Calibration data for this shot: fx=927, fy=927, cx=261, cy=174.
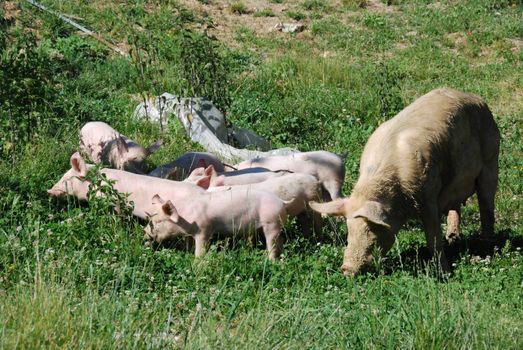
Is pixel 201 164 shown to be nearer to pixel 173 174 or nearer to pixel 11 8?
pixel 173 174

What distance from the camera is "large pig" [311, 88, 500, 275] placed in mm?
7133

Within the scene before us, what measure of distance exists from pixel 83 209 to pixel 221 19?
9.26m

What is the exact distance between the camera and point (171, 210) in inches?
299

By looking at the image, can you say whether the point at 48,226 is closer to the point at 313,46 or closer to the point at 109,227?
the point at 109,227

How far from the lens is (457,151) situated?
8.02 metres

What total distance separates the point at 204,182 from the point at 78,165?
3.81ft

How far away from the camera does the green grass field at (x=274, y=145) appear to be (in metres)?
5.31

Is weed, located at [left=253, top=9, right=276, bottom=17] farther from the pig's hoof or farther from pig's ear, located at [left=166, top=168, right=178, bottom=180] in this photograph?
the pig's hoof

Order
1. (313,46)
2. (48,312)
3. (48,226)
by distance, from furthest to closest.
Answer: (313,46) → (48,226) → (48,312)

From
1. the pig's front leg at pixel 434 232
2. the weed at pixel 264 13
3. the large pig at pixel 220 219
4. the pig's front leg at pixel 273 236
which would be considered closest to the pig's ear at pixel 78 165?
the large pig at pixel 220 219

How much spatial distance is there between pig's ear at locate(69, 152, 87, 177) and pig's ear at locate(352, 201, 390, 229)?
268cm

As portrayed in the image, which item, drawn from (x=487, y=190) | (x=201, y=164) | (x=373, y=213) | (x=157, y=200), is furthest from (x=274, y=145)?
(x=373, y=213)

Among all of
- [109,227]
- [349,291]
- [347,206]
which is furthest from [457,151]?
[109,227]

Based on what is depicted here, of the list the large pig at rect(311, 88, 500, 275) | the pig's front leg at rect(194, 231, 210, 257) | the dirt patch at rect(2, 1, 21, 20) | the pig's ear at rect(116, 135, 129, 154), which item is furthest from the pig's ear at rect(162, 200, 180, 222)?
the dirt patch at rect(2, 1, 21, 20)
